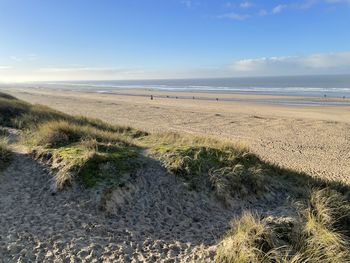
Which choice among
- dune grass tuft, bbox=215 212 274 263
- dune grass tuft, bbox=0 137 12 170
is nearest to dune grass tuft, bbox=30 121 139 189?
dune grass tuft, bbox=0 137 12 170

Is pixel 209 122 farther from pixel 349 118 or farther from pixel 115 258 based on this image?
pixel 115 258

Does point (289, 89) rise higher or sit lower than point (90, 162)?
lower

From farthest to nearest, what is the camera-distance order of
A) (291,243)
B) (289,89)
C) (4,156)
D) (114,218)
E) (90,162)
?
(289,89) < (4,156) < (90,162) < (114,218) < (291,243)

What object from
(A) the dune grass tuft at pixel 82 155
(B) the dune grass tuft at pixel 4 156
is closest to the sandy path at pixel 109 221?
(B) the dune grass tuft at pixel 4 156

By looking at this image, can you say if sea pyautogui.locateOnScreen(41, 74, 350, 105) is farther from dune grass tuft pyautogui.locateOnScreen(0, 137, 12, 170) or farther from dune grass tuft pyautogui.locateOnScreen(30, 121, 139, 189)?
dune grass tuft pyautogui.locateOnScreen(0, 137, 12, 170)

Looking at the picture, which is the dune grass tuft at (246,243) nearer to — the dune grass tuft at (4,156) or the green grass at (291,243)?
the green grass at (291,243)

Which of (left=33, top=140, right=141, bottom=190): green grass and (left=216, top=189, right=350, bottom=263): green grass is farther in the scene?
(left=33, top=140, right=141, bottom=190): green grass

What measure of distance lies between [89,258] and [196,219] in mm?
2218

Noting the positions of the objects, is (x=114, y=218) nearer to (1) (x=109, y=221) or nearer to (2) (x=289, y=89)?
(1) (x=109, y=221)

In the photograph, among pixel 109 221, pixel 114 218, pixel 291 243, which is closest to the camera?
pixel 291 243

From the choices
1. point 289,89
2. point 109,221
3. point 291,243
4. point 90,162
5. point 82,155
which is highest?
point 82,155

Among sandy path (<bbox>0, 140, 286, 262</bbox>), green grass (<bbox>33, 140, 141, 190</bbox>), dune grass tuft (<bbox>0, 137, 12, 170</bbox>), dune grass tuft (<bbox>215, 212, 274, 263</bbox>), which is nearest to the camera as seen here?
dune grass tuft (<bbox>215, 212, 274, 263</bbox>)

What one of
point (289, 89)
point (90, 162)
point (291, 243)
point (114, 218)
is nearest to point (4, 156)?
point (90, 162)

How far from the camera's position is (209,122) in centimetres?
2627
